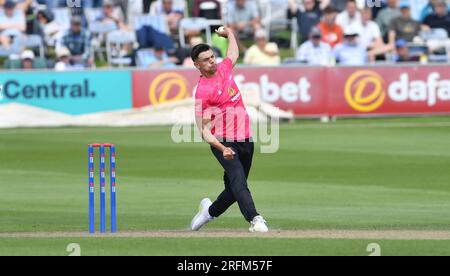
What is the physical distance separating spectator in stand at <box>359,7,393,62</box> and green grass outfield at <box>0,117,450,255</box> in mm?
3158

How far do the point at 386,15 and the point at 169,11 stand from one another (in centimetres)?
534

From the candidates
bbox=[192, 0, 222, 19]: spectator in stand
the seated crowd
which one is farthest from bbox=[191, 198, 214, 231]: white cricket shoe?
bbox=[192, 0, 222, 19]: spectator in stand

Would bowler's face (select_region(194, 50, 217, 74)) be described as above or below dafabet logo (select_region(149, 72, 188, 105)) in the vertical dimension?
above

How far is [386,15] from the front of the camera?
106ft

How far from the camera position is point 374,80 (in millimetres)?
28719

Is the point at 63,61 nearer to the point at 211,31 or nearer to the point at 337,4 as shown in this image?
the point at 211,31

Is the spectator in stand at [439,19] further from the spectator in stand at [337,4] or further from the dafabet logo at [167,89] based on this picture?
the dafabet logo at [167,89]

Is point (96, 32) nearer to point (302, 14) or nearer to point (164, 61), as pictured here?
point (164, 61)

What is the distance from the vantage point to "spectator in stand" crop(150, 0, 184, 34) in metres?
31.8

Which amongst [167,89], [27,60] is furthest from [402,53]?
[27,60]

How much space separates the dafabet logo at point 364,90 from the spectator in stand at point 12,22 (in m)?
7.98

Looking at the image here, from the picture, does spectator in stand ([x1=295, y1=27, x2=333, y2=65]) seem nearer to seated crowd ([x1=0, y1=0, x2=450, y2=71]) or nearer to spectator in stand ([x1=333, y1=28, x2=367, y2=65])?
seated crowd ([x1=0, y1=0, x2=450, y2=71])
